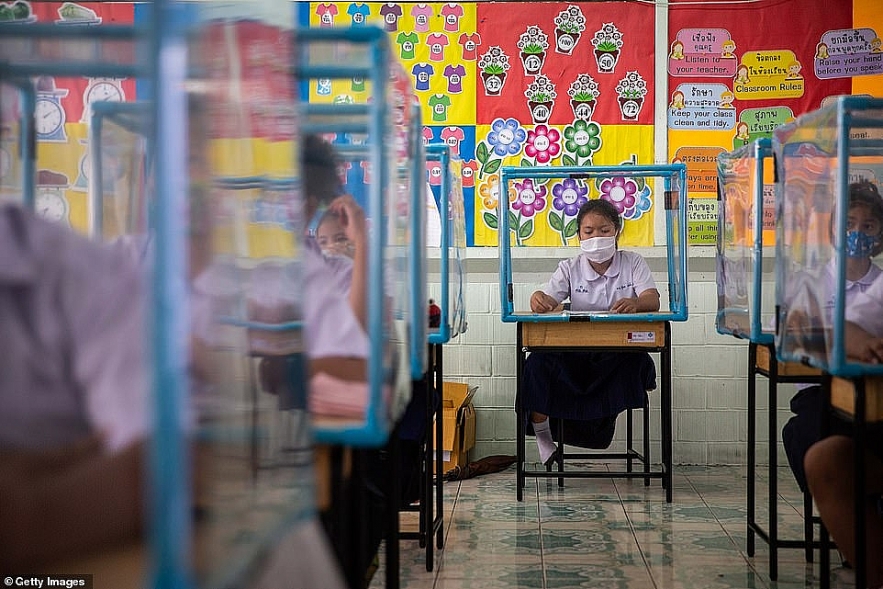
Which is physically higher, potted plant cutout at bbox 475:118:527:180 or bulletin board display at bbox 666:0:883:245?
bulletin board display at bbox 666:0:883:245

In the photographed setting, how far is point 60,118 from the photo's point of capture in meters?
0.95

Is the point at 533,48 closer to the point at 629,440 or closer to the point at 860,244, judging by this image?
the point at 629,440

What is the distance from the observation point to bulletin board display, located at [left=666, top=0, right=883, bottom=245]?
462cm

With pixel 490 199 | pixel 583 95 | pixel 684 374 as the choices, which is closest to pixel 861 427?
pixel 684 374

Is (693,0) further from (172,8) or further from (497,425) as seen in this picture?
(172,8)

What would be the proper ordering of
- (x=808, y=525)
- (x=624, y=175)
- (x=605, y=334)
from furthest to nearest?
(x=624, y=175) < (x=605, y=334) < (x=808, y=525)

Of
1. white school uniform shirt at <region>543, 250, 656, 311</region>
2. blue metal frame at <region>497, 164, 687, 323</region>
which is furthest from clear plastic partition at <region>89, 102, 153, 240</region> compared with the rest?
white school uniform shirt at <region>543, 250, 656, 311</region>

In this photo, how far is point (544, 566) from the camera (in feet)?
9.81

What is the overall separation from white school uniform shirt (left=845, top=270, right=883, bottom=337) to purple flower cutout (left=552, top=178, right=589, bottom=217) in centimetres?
216

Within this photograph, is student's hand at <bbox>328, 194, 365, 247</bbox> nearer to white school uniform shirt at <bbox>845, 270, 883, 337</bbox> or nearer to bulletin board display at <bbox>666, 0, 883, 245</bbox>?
white school uniform shirt at <bbox>845, 270, 883, 337</bbox>

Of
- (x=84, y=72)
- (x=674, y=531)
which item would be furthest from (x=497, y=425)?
(x=84, y=72)

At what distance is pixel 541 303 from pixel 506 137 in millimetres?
1040

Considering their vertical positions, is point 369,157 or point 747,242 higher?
point 369,157

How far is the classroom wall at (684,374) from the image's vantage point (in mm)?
4715
